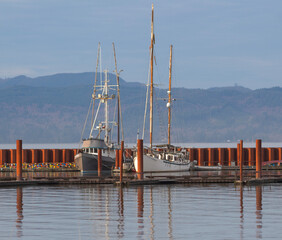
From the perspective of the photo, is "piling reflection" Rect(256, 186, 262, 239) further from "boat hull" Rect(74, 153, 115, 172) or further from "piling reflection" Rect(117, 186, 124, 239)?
"boat hull" Rect(74, 153, 115, 172)

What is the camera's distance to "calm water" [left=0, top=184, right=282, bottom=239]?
98.8 ft

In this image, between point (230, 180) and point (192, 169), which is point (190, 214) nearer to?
point (230, 180)

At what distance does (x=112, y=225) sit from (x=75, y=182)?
2739 centimetres

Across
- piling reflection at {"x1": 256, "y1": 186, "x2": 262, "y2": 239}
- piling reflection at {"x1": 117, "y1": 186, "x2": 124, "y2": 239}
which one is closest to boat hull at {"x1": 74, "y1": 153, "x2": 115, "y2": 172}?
piling reflection at {"x1": 256, "y1": 186, "x2": 262, "y2": 239}

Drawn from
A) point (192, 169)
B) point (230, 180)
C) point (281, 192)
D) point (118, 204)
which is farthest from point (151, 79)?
point (118, 204)

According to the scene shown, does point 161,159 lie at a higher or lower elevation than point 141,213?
higher

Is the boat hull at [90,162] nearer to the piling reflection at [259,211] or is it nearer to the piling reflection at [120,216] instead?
the piling reflection at [259,211]

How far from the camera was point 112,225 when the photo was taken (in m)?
32.6

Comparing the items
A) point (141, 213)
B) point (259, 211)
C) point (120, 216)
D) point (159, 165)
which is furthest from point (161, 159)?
point (120, 216)

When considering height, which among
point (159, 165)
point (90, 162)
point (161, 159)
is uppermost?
point (161, 159)

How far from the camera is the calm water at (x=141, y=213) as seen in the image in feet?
98.8

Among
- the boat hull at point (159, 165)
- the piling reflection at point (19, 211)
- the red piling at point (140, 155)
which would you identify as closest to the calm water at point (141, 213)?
the piling reflection at point (19, 211)

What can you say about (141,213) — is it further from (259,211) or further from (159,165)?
(159,165)

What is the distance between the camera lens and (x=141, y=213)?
1481 inches
